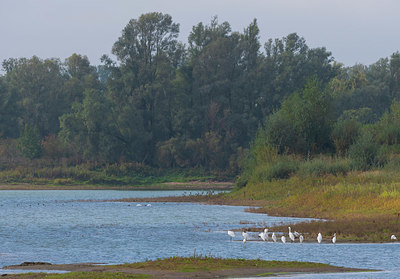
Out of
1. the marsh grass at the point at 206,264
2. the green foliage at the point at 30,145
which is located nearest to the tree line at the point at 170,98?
the green foliage at the point at 30,145

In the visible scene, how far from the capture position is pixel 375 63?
154125 millimetres

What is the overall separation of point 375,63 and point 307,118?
84.5 meters

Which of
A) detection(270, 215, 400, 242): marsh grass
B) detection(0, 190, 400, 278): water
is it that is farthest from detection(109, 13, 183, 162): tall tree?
detection(270, 215, 400, 242): marsh grass

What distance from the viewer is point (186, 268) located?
86.9 feet

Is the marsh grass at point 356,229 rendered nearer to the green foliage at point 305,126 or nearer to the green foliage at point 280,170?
the green foliage at point 280,170

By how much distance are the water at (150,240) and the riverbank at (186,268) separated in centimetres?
175

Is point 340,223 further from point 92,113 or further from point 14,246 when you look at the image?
point 92,113

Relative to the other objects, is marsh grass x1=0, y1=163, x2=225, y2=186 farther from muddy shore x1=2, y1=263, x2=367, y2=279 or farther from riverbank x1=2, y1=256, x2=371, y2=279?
riverbank x1=2, y1=256, x2=371, y2=279

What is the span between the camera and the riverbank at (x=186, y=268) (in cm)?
2483

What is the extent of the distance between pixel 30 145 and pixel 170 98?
26.8 meters

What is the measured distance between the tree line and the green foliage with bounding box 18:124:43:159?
0.17 metres

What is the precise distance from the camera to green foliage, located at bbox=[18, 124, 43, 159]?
399 feet

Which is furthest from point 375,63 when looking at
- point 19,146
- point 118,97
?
point 19,146

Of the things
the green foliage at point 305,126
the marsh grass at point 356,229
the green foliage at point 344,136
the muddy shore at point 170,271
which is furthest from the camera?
the green foliage at point 305,126
